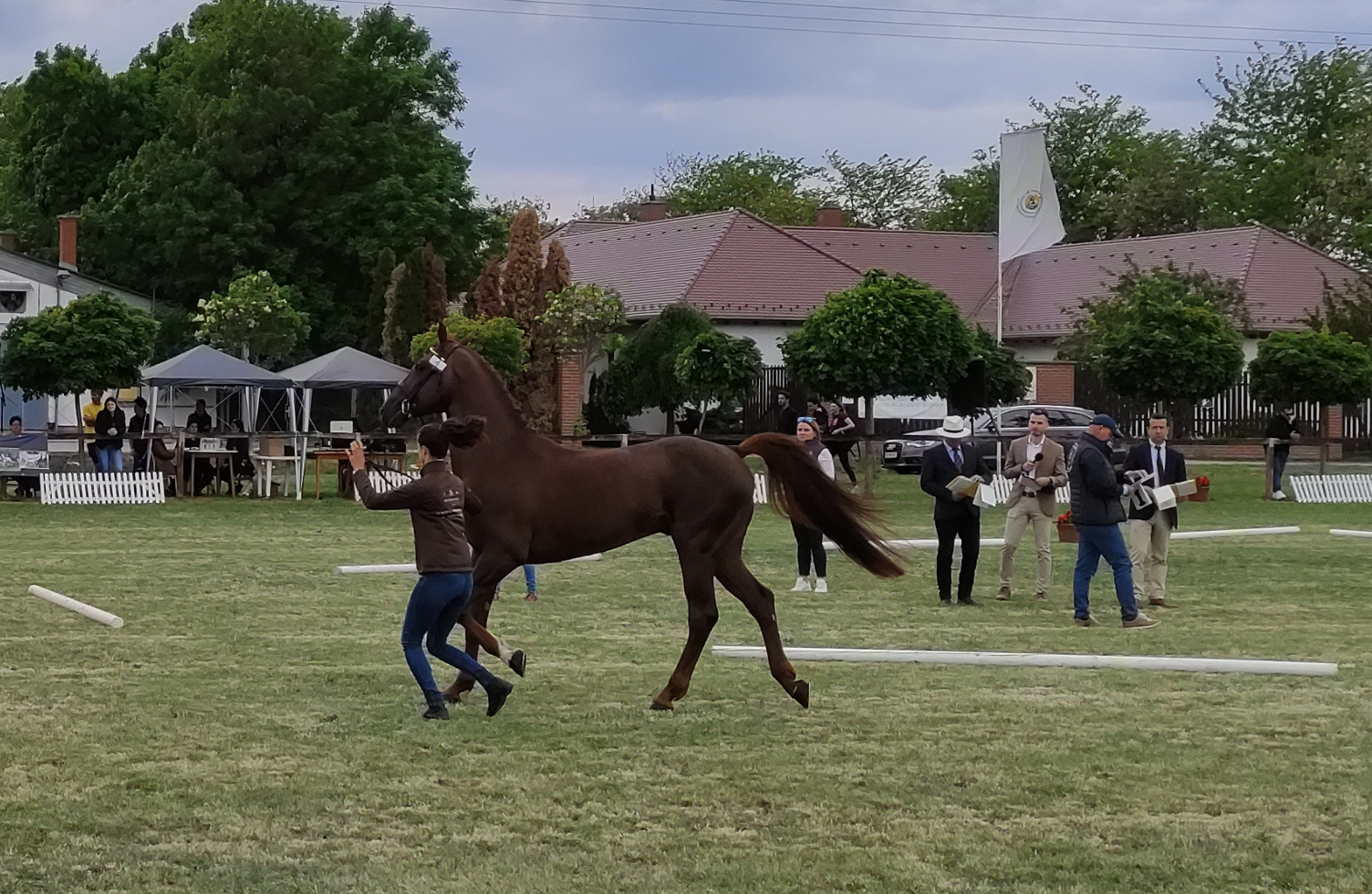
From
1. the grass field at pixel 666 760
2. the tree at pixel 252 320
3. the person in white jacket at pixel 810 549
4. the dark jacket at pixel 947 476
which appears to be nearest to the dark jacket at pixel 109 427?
the tree at pixel 252 320

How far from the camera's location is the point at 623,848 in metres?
6.48

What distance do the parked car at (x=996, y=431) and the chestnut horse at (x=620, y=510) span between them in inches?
959

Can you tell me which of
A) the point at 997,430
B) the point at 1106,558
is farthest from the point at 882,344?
the point at 1106,558

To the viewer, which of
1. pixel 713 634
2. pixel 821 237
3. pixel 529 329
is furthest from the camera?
pixel 821 237

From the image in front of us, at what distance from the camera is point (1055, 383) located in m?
42.9

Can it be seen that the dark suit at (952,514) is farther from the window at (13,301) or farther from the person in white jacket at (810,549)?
the window at (13,301)

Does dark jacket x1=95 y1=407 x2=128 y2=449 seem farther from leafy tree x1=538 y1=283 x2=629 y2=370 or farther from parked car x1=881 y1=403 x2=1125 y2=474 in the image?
parked car x1=881 y1=403 x2=1125 y2=474

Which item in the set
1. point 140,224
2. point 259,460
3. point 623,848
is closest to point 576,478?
point 623,848

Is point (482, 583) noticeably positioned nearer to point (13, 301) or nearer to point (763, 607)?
point (763, 607)

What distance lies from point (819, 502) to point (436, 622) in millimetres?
2549

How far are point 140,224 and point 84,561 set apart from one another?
3451cm

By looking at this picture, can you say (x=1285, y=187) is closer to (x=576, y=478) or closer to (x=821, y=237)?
(x=821, y=237)

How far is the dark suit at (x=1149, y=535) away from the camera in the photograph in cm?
1516

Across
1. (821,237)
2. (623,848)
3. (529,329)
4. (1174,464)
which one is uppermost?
(821,237)
